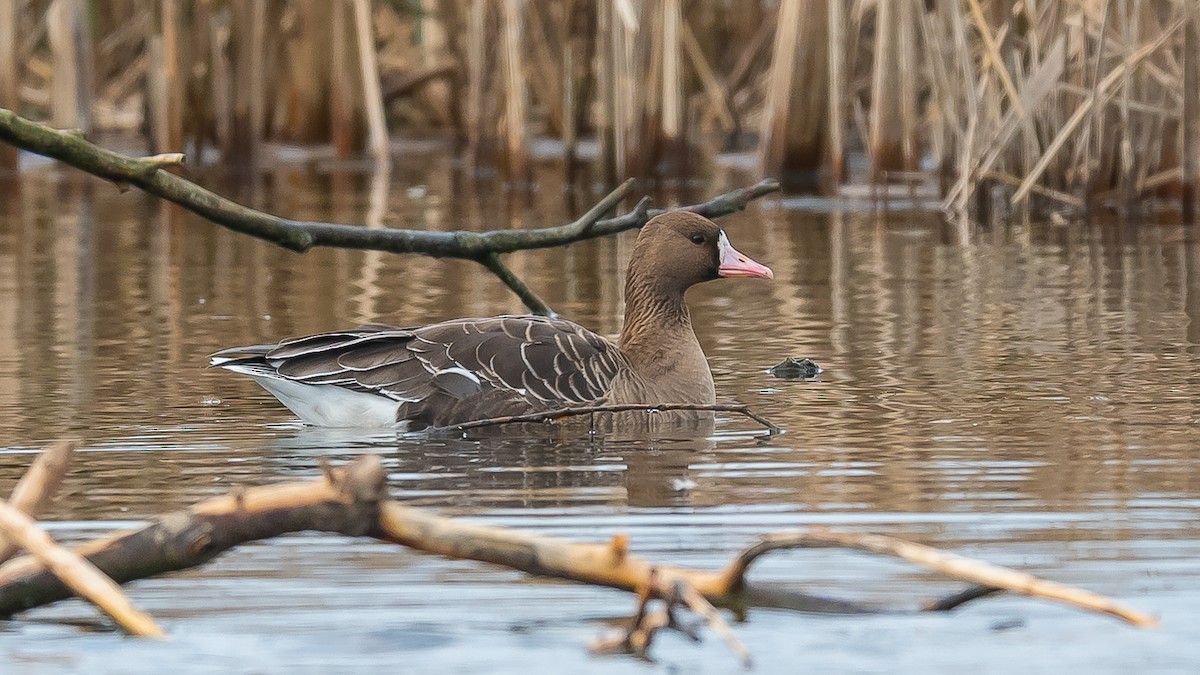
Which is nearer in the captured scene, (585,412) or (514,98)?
(585,412)

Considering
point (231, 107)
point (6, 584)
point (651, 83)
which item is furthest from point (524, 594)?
point (231, 107)

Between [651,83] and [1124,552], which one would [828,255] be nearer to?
[651,83]

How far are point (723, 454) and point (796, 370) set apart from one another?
178cm

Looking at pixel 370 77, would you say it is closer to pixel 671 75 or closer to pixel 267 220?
pixel 671 75

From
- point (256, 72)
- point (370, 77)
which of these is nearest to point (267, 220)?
point (370, 77)

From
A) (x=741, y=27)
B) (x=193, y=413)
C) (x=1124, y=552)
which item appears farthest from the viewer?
(x=741, y=27)

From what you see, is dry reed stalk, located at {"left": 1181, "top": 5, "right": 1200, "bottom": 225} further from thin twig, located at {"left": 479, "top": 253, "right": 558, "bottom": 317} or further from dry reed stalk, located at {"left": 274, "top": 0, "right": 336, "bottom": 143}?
dry reed stalk, located at {"left": 274, "top": 0, "right": 336, "bottom": 143}

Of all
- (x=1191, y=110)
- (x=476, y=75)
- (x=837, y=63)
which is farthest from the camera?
(x=476, y=75)

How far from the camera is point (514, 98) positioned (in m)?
17.2

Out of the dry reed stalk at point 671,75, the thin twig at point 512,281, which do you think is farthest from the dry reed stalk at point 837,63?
the thin twig at point 512,281

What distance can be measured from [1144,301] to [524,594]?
6.78 meters

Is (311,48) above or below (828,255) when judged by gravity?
above

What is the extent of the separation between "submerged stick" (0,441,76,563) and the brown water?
0.23 meters

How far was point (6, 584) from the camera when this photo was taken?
4.21 metres
